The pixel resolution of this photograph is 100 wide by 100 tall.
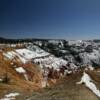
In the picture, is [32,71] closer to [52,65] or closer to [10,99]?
[52,65]

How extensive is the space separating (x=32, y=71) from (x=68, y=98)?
89991mm

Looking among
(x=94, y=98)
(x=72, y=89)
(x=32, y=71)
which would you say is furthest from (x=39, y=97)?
(x=32, y=71)

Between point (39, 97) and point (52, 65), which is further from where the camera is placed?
point (52, 65)

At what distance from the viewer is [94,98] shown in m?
29.5

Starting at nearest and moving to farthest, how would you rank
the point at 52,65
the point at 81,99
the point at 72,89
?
the point at 81,99
the point at 72,89
the point at 52,65

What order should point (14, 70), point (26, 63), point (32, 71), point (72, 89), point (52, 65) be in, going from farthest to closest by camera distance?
point (52, 65)
point (26, 63)
point (32, 71)
point (14, 70)
point (72, 89)

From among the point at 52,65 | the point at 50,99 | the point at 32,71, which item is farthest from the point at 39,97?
the point at 52,65

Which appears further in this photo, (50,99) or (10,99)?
(10,99)

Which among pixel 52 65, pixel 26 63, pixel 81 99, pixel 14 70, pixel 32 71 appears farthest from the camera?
pixel 52 65

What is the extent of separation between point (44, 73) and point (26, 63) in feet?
34.4

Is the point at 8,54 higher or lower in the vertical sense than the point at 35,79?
higher

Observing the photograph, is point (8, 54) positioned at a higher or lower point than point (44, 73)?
higher

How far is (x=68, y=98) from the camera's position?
29281mm

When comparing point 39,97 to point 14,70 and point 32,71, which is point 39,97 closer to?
point 14,70
